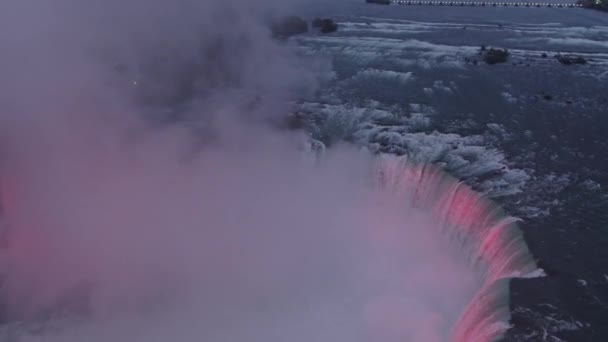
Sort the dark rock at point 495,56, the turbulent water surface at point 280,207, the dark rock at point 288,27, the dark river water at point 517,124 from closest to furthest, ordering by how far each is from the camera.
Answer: the dark river water at point 517,124 < the turbulent water surface at point 280,207 < the dark rock at point 495,56 < the dark rock at point 288,27

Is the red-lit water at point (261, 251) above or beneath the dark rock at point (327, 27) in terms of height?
beneath

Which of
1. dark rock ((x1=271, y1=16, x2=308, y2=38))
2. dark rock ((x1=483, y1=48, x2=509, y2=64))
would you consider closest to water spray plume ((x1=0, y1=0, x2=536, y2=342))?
dark rock ((x1=483, y1=48, x2=509, y2=64))

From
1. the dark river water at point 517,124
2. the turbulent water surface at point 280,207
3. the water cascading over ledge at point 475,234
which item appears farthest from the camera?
the turbulent water surface at point 280,207

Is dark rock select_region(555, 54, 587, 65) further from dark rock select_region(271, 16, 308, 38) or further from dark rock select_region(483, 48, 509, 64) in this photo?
dark rock select_region(271, 16, 308, 38)

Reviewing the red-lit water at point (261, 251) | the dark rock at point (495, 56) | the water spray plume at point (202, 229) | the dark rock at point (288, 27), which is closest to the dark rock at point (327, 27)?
the dark rock at point (288, 27)

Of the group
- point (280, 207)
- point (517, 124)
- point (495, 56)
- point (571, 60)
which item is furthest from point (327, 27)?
point (280, 207)

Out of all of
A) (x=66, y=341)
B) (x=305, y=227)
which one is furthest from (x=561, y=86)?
(x=66, y=341)

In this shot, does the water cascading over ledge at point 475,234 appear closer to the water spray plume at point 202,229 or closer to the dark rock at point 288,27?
the water spray plume at point 202,229

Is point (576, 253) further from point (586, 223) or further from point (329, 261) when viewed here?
point (329, 261)
